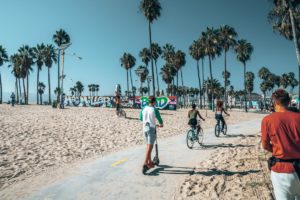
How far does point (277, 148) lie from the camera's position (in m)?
3.19

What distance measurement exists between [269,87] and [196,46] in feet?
159

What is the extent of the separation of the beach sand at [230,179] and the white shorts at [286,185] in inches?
101

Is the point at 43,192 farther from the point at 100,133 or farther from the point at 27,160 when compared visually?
the point at 100,133

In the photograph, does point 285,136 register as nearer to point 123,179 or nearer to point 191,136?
point 123,179

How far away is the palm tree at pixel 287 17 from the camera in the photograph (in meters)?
18.1

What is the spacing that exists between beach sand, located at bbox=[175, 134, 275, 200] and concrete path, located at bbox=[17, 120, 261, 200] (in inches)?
14.4

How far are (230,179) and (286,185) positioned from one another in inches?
153

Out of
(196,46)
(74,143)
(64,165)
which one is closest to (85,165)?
(64,165)

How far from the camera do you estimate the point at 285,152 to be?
122 inches

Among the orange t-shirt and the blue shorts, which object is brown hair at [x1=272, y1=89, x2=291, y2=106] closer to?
the orange t-shirt

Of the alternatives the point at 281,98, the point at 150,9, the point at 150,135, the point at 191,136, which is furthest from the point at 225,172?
the point at 150,9

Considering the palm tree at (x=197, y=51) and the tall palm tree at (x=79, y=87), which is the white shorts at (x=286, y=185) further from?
the tall palm tree at (x=79, y=87)

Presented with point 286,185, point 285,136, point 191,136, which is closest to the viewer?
point 286,185

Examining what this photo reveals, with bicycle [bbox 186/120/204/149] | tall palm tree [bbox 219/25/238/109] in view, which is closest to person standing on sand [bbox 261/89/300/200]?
bicycle [bbox 186/120/204/149]
